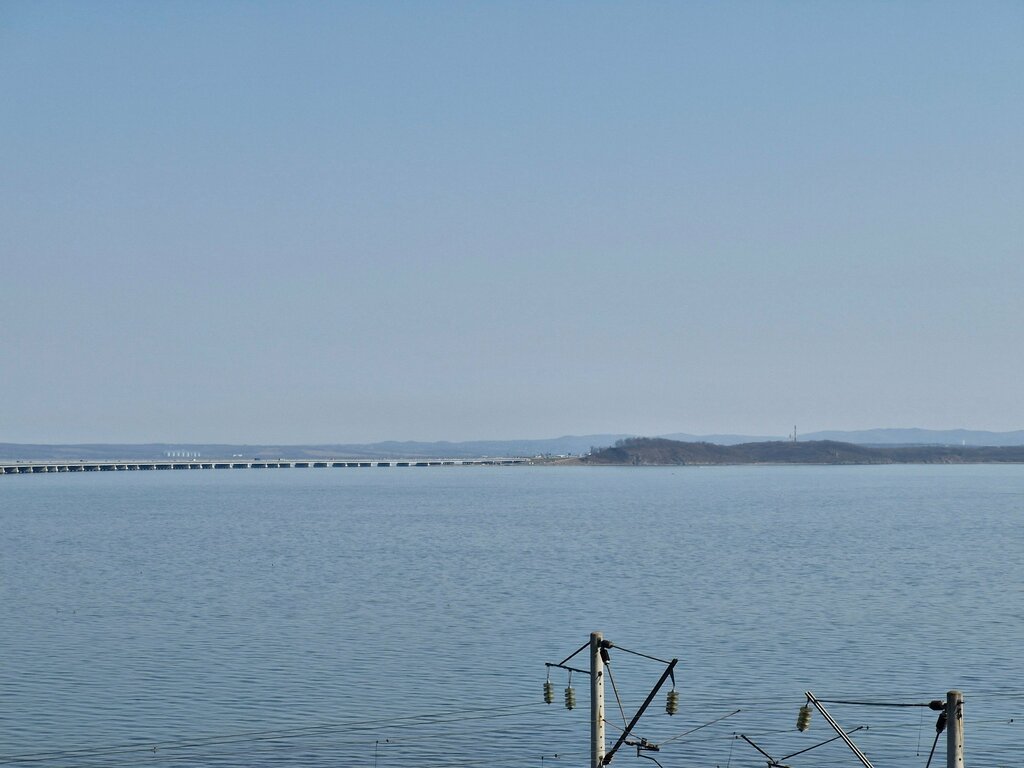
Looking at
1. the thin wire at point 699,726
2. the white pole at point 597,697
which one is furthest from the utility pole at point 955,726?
the thin wire at point 699,726

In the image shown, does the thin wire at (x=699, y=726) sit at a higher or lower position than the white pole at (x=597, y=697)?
lower

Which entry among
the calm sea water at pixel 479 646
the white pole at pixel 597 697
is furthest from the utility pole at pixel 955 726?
the calm sea water at pixel 479 646

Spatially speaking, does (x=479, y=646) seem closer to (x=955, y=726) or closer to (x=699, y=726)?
(x=699, y=726)

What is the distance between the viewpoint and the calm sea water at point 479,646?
130 ft

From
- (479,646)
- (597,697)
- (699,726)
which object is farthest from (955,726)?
(479,646)

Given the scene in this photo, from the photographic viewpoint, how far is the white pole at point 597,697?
30297mm

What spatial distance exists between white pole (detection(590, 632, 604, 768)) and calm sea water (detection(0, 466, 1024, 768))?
6051mm

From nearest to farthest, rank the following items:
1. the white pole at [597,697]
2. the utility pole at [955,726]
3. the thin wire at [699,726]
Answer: the utility pole at [955,726], the white pole at [597,697], the thin wire at [699,726]

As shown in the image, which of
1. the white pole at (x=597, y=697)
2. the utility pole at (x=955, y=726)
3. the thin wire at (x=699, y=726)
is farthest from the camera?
the thin wire at (x=699, y=726)

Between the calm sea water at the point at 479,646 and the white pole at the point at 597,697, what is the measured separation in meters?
6.05

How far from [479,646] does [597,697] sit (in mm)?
24588

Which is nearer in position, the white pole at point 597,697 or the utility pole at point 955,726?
the utility pole at point 955,726

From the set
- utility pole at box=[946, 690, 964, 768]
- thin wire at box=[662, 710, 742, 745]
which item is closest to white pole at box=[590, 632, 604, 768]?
utility pole at box=[946, 690, 964, 768]

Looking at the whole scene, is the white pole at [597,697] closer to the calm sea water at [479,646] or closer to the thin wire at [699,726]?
the calm sea water at [479,646]
